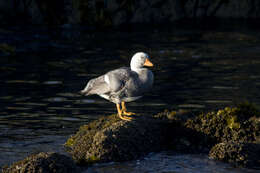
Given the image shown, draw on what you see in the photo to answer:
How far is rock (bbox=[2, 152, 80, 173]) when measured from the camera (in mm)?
7359

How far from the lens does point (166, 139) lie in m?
9.17

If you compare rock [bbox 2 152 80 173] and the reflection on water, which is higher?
rock [bbox 2 152 80 173]

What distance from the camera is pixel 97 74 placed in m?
18.1

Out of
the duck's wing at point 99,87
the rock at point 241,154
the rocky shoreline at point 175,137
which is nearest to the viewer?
the rock at point 241,154

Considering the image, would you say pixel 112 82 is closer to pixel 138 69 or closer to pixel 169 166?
pixel 138 69

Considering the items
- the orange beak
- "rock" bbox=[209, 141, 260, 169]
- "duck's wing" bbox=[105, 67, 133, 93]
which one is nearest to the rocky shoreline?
"rock" bbox=[209, 141, 260, 169]

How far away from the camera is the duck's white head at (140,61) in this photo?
845 centimetres

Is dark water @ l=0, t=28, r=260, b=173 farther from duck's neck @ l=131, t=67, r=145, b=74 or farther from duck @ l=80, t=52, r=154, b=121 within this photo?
duck's neck @ l=131, t=67, r=145, b=74

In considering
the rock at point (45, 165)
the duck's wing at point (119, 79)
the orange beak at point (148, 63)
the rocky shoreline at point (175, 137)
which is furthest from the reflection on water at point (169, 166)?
the orange beak at point (148, 63)

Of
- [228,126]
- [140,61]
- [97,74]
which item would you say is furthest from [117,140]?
[97,74]

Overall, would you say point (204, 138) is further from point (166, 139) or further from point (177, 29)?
point (177, 29)

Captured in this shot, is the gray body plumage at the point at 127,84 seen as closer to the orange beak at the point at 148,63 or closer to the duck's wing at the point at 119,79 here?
the duck's wing at the point at 119,79

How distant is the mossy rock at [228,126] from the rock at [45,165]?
8.62 feet

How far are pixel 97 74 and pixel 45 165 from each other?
10805 millimetres
